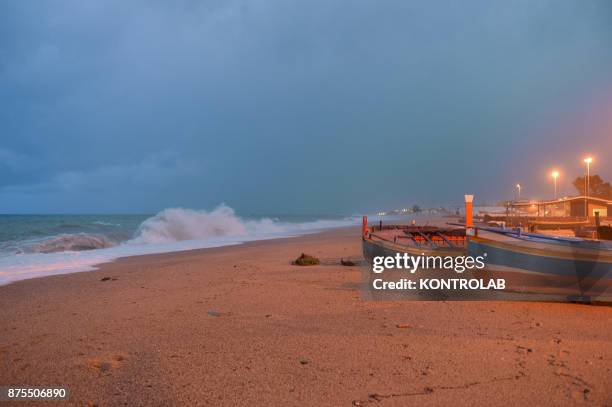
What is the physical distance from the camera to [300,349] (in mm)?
5461

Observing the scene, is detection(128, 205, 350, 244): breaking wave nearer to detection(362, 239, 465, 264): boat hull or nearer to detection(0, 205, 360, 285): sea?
detection(0, 205, 360, 285): sea

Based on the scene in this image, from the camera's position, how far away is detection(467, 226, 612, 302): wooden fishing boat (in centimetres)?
760

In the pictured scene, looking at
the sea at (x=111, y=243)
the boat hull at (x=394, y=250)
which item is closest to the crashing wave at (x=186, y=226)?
the sea at (x=111, y=243)

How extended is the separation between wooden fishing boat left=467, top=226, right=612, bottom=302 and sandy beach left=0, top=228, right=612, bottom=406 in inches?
17.5

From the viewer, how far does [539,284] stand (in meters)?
8.30

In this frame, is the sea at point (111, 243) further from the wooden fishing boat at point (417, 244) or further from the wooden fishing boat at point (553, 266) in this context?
the wooden fishing boat at point (553, 266)

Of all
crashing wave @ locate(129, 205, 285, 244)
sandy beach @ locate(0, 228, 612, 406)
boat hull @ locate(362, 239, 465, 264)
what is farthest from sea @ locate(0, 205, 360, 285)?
boat hull @ locate(362, 239, 465, 264)

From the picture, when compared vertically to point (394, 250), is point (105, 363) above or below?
below

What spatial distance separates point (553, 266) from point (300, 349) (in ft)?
18.1

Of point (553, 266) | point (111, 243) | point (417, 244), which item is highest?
point (417, 244)

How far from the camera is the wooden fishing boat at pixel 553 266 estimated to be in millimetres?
7602

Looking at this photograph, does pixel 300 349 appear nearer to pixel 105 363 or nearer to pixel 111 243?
pixel 105 363

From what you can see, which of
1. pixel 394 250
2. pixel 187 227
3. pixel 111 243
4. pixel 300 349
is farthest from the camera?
pixel 187 227

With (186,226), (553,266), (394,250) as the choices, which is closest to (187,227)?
(186,226)
